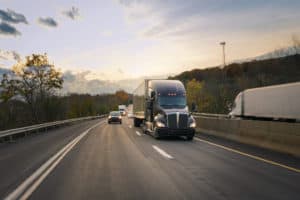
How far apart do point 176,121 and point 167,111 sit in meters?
0.88

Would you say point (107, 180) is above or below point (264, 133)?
below

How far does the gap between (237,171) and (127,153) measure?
17.2 ft

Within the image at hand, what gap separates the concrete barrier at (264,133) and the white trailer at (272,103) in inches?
241

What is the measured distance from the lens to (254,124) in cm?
1678

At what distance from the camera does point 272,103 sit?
93.8ft

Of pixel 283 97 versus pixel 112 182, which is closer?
pixel 112 182

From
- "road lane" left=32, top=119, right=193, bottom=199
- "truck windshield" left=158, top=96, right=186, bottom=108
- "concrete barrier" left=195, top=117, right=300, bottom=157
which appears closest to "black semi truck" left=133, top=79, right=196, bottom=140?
"truck windshield" left=158, top=96, right=186, bottom=108

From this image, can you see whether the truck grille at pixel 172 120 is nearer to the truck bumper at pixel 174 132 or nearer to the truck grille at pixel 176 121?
the truck grille at pixel 176 121

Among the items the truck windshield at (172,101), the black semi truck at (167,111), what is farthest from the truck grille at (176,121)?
the truck windshield at (172,101)

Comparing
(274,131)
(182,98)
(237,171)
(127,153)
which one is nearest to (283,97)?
(182,98)

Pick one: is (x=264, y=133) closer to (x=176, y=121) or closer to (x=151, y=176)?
(x=176, y=121)

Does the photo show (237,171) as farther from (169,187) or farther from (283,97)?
(283,97)

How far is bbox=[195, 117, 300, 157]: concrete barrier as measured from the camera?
13242 mm

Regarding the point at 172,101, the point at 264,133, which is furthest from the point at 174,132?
the point at 264,133
